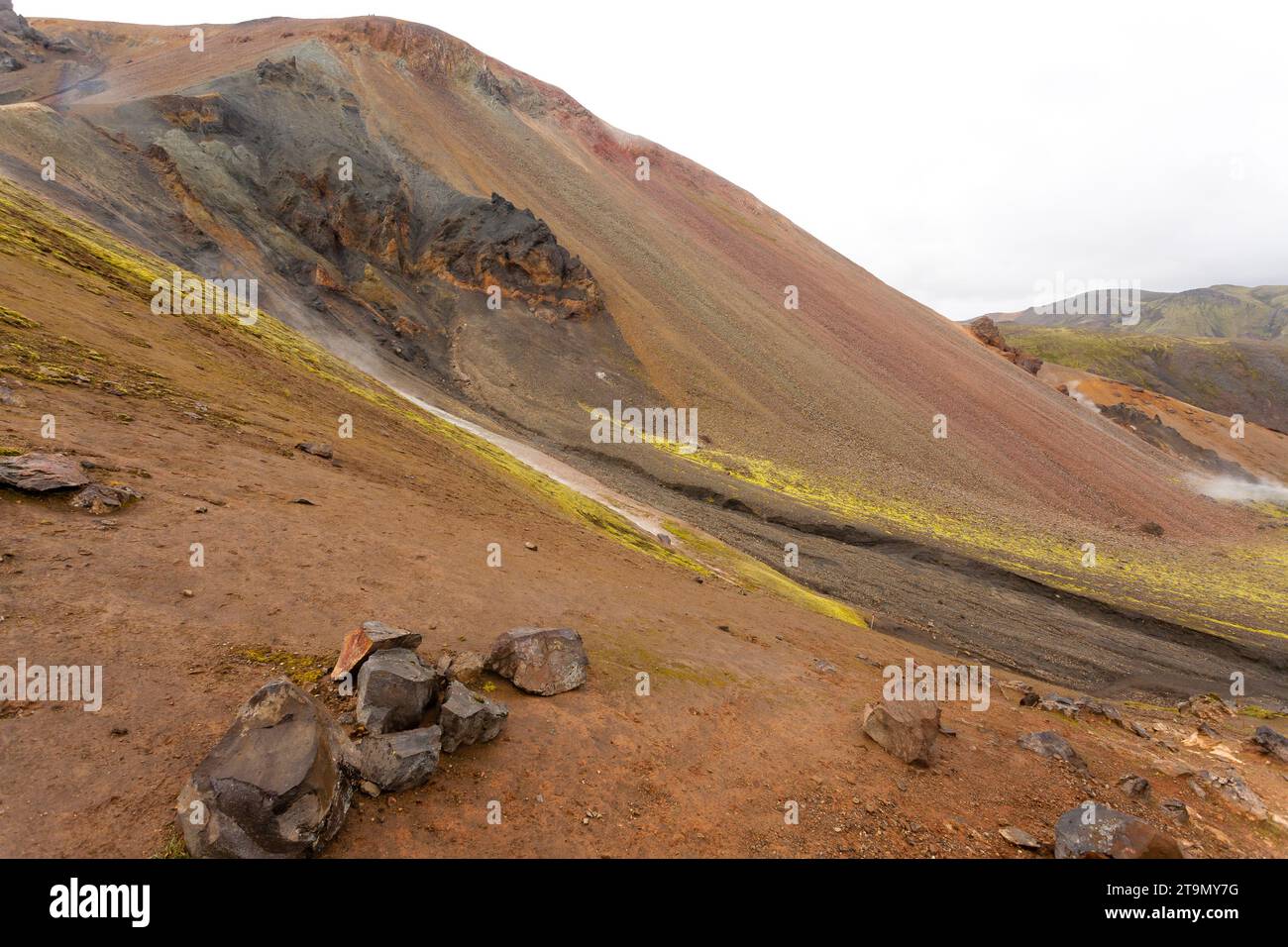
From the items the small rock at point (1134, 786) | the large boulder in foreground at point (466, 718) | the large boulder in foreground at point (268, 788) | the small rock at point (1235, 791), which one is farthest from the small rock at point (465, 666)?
the small rock at point (1235, 791)

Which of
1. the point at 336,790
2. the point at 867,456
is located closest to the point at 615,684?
the point at 336,790

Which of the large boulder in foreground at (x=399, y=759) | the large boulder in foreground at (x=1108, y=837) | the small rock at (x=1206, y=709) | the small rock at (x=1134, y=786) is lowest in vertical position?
the small rock at (x=1206, y=709)

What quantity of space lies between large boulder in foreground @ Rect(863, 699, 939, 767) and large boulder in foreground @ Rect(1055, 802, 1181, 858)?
2.04m

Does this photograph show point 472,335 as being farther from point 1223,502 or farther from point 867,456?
point 1223,502

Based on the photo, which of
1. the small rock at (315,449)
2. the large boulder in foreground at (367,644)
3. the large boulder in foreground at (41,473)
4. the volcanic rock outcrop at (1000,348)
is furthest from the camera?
the volcanic rock outcrop at (1000,348)

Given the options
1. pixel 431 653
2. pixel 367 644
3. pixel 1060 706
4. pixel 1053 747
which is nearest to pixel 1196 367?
pixel 1060 706

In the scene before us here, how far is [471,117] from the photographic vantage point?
81062 mm

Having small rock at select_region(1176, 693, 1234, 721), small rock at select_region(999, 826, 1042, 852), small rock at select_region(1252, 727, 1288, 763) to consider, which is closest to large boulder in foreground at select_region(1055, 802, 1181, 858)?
small rock at select_region(999, 826, 1042, 852)

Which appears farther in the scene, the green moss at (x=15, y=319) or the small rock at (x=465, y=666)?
the green moss at (x=15, y=319)

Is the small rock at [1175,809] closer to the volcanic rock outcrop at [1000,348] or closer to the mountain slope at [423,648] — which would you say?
the mountain slope at [423,648]

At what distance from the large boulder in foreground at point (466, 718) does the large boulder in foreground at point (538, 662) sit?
112cm

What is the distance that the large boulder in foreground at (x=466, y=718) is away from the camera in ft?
23.2

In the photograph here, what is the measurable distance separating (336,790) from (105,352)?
51.8 ft

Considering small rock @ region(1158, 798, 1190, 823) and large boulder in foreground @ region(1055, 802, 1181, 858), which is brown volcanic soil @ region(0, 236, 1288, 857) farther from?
large boulder in foreground @ region(1055, 802, 1181, 858)
